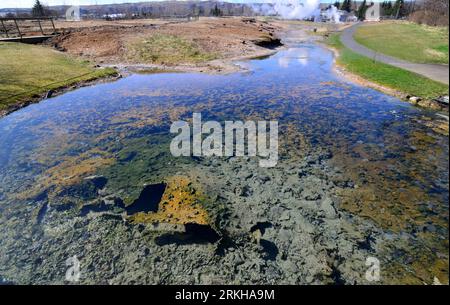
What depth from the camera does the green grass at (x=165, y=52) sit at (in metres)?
40.4

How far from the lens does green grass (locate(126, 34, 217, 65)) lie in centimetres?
4038

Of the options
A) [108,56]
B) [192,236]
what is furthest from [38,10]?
[192,236]

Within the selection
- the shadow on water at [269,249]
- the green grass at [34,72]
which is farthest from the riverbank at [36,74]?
the shadow on water at [269,249]

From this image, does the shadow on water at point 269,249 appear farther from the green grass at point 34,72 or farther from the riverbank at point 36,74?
the green grass at point 34,72

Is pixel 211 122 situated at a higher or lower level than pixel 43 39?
lower

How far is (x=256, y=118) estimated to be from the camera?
18750mm

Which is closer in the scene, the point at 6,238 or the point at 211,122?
the point at 6,238

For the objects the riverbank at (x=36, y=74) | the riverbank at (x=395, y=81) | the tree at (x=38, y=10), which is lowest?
the riverbank at (x=395, y=81)

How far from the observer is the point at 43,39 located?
1857 inches

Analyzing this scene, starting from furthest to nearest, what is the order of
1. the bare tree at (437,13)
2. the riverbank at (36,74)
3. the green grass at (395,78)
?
the riverbank at (36,74), the green grass at (395,78), the bare tree at (437,13)

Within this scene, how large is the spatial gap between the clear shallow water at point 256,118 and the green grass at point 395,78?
2.34 m
